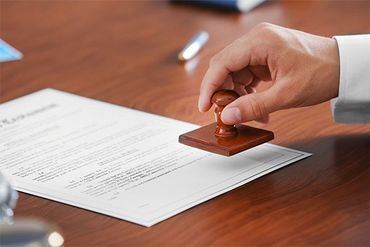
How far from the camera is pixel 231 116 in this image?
124cm

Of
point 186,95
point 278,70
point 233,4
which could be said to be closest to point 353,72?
point 278,70

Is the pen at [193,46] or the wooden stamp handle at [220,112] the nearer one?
the wooden stamp handle at [220,112]

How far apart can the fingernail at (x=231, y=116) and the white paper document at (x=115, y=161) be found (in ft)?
0.17

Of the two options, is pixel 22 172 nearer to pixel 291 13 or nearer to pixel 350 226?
pixel 350 226

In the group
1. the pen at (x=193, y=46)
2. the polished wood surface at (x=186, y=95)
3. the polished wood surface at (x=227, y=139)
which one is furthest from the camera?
the pen at (x=193, y=46)

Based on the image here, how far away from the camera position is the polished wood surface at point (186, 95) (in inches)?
42.1

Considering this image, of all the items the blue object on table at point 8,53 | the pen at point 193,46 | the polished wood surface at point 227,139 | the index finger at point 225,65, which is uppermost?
the blue object on table at point 8,53

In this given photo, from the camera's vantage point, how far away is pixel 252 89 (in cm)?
138

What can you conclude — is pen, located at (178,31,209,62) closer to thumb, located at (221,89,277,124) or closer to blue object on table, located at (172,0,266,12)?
blue object on table, located at (172,0,266,12)

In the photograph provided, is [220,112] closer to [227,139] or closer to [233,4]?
[227,139]

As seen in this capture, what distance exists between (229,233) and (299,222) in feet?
0.29

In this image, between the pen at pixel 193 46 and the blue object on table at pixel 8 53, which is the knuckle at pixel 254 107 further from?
the blue object on table at pixel 8 53

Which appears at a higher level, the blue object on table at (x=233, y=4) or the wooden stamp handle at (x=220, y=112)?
the blue object on table at (x=233, y=4)

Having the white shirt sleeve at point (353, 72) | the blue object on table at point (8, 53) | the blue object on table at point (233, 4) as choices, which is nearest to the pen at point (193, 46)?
the blue object on table at point (233, 4)
